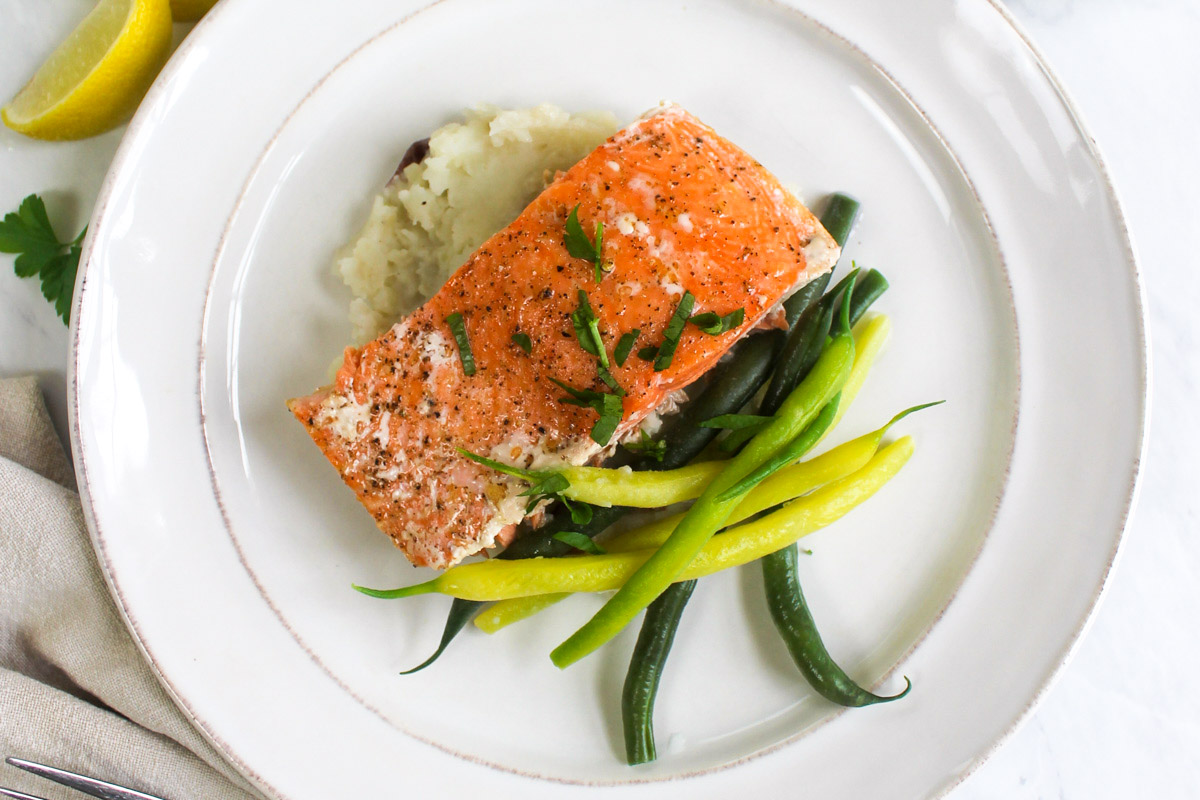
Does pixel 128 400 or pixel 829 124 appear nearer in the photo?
pixel 128 400

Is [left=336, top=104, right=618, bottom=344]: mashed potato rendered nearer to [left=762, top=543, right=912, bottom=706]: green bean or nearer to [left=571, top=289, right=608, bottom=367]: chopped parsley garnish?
[left=571, top=289, right=608, bottom=367]: chopped parsley garnish

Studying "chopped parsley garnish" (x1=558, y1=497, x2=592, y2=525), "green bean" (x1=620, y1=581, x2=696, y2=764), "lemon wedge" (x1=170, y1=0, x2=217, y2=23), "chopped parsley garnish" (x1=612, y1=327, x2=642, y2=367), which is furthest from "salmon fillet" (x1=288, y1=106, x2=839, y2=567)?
"lemon wedge" (x1=170, y1=0, x2=217, y2=23)

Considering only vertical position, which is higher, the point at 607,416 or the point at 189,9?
the point at 189,9

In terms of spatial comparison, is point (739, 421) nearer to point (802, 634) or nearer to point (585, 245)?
point (585, 245)

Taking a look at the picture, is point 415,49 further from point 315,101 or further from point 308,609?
point 308,609

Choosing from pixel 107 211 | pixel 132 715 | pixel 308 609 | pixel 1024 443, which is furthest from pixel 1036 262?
pixel 132 715

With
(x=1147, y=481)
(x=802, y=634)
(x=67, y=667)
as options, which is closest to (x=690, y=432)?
(x=802, y=634)

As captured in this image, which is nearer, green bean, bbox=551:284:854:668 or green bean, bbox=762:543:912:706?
green bean, bbox=551:284:854:668
